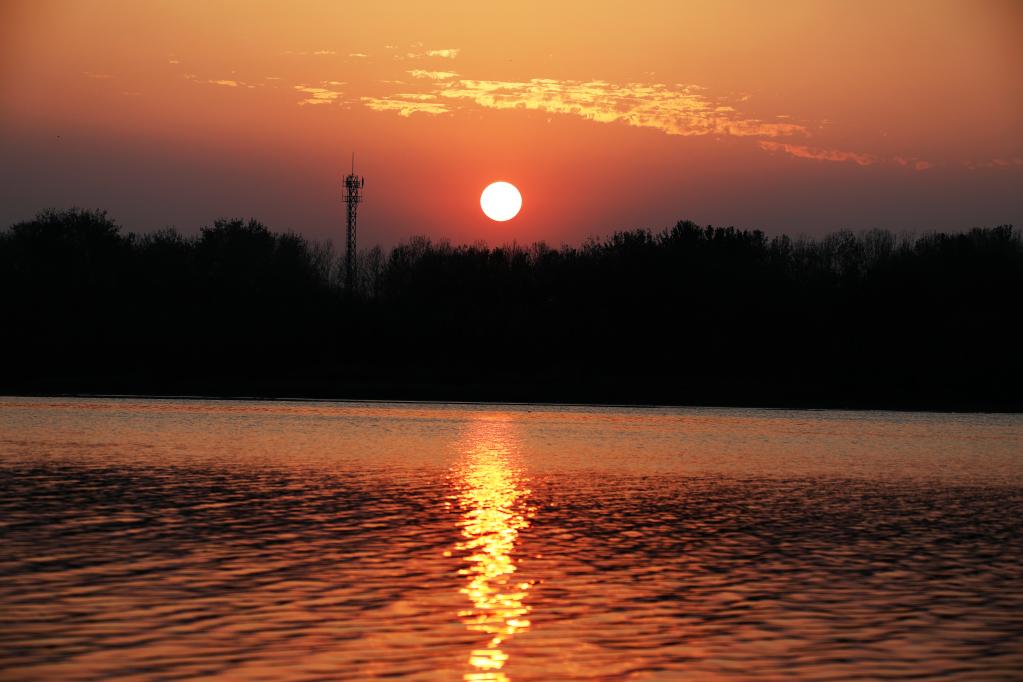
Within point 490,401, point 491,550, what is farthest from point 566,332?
point 491,550

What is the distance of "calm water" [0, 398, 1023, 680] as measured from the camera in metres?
12.2

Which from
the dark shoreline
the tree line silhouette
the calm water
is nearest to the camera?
the calm water

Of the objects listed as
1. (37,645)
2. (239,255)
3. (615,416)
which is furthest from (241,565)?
(239,255)

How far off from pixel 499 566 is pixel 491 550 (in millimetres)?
1443

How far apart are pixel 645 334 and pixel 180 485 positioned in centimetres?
7687

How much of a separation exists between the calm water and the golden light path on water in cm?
6

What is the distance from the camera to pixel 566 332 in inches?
4097

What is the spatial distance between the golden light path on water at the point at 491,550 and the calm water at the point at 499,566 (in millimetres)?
60

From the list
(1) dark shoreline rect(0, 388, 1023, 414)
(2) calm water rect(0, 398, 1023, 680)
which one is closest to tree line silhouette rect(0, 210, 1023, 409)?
(1) dark shoreline rect(0, 388, 1023, 414)

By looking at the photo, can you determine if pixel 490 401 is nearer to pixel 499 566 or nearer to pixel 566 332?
pixel 566 332

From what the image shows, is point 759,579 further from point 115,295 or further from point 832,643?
point 115,295

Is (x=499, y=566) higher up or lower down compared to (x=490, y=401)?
lower down

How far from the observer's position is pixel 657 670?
1177 centimetres

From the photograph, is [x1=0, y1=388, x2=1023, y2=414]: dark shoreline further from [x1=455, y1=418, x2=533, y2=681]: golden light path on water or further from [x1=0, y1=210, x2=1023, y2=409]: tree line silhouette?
[x1=455, y1=418, x2=533, y2=681]: golden light path on water
